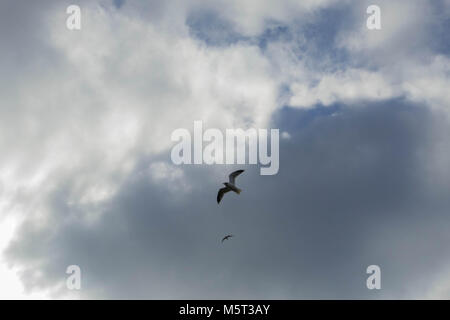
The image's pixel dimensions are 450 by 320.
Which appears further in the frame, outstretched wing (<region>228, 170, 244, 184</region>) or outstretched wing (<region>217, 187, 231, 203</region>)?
outstretched wing (<region>217, 187, 231, 203</region>)

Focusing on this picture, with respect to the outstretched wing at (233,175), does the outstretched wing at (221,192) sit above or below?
below

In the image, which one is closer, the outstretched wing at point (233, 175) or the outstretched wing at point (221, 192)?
the outstretched wing at point (233, 175)

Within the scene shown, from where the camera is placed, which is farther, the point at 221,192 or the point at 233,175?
the point at 221,192

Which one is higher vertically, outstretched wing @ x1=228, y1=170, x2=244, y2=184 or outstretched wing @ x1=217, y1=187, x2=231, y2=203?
outstretched wing @ x1=228, y1=170, x2=244, y2=184

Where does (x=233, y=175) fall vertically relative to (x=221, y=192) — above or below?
above
